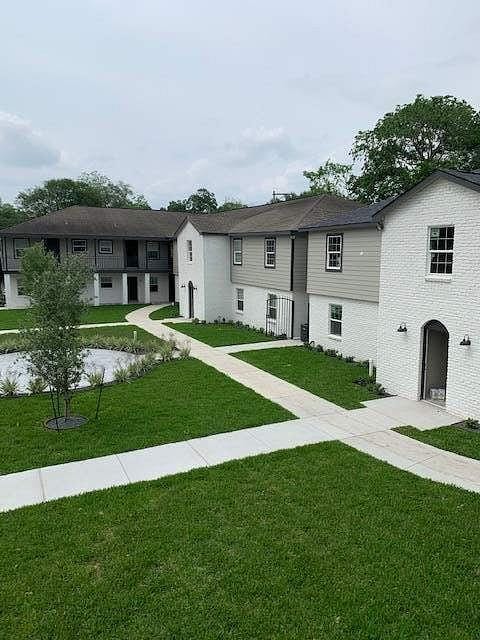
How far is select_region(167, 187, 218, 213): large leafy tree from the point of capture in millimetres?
74000

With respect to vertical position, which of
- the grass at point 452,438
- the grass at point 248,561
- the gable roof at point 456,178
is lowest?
the grass at point 452,438

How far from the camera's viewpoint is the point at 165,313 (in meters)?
32.2

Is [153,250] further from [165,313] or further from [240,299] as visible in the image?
[240,299]

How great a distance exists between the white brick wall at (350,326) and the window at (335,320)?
0.47 feet

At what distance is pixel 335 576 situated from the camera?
549 cm

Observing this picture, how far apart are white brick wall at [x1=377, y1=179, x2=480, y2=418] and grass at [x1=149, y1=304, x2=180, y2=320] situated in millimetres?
18933

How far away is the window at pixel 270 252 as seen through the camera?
22.9 meters

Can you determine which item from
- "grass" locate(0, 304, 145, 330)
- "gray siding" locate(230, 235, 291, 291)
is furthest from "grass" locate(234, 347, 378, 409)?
"grass" locate(0, 304, 145, 330)

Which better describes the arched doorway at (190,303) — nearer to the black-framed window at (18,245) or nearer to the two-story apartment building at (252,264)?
the two-story apartment building at (252,264)

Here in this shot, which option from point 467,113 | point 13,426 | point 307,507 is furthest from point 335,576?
point 467,113

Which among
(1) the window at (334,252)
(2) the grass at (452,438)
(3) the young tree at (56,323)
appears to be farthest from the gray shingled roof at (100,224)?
(2) the grass at (452,438)

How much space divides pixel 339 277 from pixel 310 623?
46.7ft

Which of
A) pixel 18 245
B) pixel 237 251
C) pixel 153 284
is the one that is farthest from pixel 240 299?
pixel 18 245

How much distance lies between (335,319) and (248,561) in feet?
45.0
